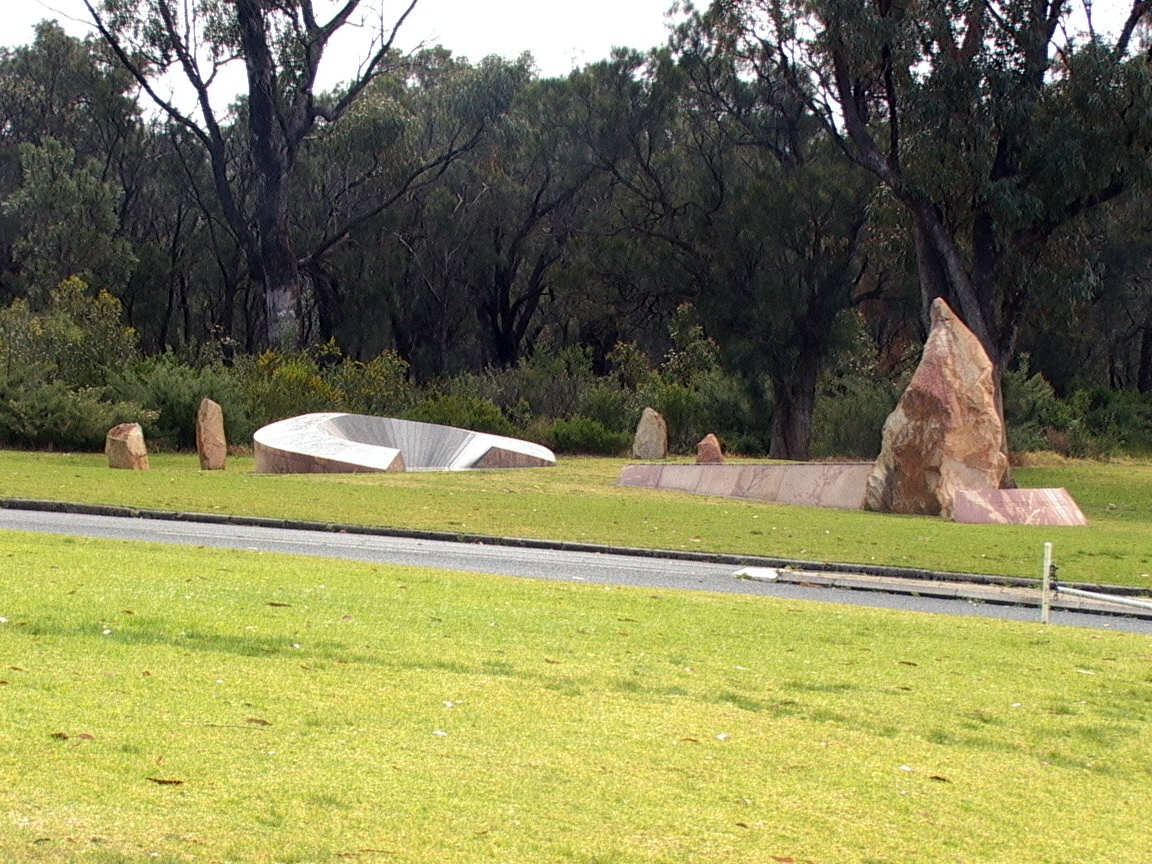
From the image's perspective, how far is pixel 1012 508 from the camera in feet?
72.5

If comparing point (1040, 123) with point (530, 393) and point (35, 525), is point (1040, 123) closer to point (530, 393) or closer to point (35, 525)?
point (530, 393)

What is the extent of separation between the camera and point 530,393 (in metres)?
44.5

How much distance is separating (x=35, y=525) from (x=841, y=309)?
29556 mm

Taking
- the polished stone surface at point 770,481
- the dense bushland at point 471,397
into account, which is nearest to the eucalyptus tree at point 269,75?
the dense bushland at point 471,397

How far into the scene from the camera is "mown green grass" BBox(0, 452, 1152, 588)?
17125 millimetres

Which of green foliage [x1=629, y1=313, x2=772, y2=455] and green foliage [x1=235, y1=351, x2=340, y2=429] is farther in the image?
green foliage [x1=629, y1=313, x2=772, y2=455]

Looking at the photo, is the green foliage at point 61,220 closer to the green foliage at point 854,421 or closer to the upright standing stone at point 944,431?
the green foliage at point 854,421

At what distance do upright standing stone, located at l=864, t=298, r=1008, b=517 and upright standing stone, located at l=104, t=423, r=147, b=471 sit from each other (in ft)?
47.8

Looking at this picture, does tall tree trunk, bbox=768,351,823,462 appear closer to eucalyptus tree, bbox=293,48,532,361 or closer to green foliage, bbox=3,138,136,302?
eucalyptus tree, bbox=293,48,532,361

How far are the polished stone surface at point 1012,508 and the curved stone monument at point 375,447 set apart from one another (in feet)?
40.8

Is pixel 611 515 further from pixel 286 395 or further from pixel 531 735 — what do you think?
pixel 286 395

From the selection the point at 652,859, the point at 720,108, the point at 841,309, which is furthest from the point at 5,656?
the point at 720,108

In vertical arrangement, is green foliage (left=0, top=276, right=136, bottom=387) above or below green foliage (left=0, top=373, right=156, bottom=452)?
above

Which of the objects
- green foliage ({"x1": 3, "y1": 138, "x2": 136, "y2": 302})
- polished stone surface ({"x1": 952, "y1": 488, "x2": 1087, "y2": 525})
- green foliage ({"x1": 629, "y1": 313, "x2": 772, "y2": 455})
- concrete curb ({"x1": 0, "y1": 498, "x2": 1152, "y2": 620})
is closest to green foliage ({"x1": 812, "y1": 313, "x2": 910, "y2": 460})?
green foliage ({"x1": 629, "y1": 313, "x2": 772, "y2": 455})
